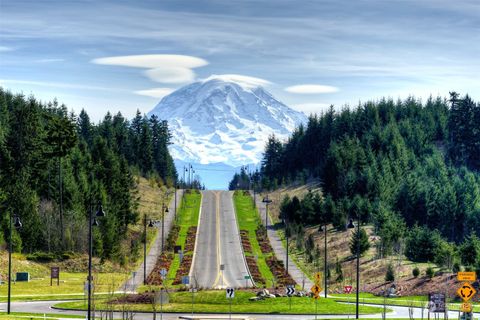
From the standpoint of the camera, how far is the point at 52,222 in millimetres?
130250

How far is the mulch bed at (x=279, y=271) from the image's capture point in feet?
361

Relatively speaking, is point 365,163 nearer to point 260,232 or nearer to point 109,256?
point 260,232

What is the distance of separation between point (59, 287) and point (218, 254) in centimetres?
4687

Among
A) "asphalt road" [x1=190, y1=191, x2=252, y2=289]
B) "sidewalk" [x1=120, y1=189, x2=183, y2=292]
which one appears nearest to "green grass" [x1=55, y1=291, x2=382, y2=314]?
"asphalt road" [x1=190, y1=191, x2=252, y2=289]

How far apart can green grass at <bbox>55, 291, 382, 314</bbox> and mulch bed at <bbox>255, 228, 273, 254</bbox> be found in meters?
63.9

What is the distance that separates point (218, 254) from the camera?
141 meters

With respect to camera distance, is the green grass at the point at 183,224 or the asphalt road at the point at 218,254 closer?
the asphalt road at the point at 218,254

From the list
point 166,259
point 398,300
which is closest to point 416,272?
point 398,300

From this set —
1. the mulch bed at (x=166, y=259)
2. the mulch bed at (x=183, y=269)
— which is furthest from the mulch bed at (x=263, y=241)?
the mulch bed at (x=166, y=259)

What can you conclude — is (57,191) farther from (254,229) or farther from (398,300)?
(398,300)

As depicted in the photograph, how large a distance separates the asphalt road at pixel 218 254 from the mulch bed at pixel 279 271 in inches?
166

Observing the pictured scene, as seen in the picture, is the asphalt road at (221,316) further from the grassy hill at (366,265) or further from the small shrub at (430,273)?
the small shrub at (430,273)

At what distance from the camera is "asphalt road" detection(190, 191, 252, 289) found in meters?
112

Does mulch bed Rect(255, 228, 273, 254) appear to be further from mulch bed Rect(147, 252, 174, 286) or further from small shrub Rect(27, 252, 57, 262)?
small shrub Rect(27, 252, 57, 262)
